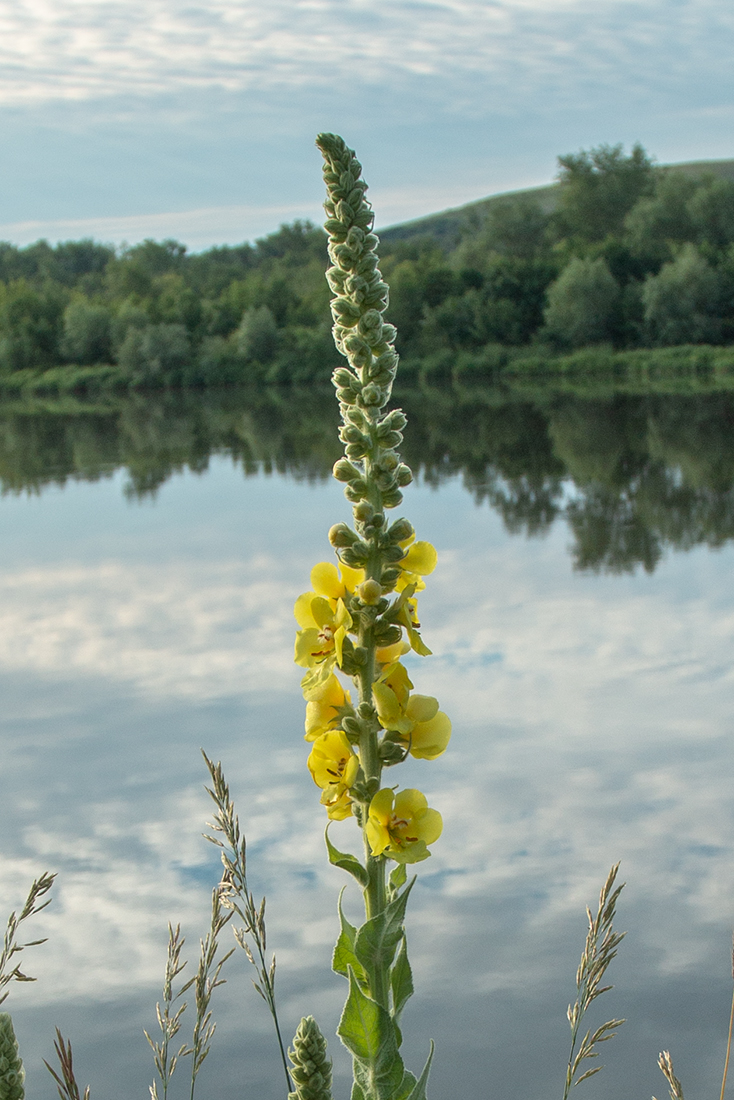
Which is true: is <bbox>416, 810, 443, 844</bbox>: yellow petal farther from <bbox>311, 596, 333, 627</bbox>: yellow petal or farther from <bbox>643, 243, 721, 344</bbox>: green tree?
<bbox>643, 243, 721, 344</bbox>: green tree

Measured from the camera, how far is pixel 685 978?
4934 mm

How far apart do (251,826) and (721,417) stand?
26.5 m

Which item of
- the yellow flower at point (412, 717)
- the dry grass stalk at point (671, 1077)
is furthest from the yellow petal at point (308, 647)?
the dry grass stalk at point (671, 1077)

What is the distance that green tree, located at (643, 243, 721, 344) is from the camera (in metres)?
62.7

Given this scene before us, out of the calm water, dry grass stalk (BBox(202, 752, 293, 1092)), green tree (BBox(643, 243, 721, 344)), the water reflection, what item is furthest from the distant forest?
dry grass stalk (BBox(202, 752, 293, 1092))

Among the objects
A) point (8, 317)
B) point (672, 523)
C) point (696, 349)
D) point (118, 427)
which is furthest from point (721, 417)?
point (8, 317)

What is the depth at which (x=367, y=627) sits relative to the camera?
5.11ft

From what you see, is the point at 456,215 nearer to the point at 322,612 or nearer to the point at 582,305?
the point at 582,305

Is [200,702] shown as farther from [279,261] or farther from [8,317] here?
[279,261]

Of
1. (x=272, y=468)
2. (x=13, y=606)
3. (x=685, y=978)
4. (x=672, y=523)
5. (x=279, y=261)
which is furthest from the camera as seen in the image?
(x=279, y=261)

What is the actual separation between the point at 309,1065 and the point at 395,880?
0.87 ft

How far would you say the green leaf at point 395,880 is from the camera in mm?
1539

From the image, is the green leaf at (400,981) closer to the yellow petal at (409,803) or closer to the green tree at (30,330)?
the yellow petal at (409,803)

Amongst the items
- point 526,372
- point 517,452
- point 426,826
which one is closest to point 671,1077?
point 426,826
